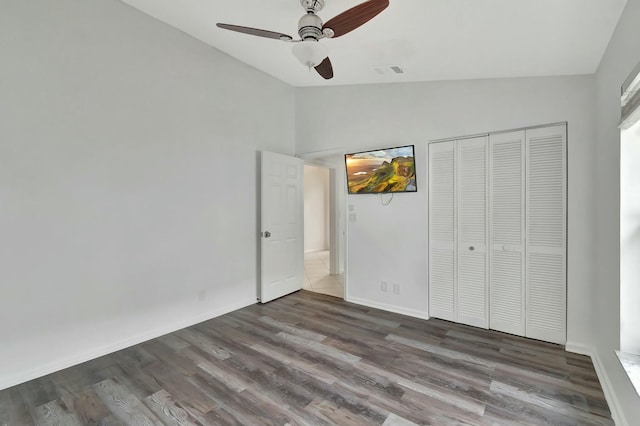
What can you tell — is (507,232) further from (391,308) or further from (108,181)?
(108,181)

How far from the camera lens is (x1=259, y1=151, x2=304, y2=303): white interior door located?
411 cm

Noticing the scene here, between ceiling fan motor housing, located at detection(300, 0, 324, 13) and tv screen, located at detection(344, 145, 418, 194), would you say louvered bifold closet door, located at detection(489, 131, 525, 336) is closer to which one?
tv screen, located at detection(344, 145, 418, 194)

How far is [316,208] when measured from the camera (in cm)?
890

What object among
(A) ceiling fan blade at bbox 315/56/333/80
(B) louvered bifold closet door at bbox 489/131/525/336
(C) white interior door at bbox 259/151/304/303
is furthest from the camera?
(C) white interior door at bbox 259/151/304/303

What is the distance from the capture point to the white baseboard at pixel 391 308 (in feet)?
11.7

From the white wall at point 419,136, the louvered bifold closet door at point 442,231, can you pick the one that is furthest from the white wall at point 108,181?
the louvered bifold closet door at point 442,231

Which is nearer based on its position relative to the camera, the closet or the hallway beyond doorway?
the closet

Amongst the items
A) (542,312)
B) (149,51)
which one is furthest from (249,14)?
(542,312)

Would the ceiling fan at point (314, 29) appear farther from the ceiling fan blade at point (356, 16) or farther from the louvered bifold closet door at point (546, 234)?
the louvered bifold closet door at point (546, 234)

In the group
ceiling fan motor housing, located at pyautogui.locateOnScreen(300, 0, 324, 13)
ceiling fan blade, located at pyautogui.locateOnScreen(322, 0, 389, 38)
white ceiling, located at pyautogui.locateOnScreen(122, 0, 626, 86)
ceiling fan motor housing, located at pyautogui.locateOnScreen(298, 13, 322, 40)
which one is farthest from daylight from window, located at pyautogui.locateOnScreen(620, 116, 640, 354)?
ceiling fan motor housing, located at pyautogui.locateOnScreen(300, 0, 324, 13)

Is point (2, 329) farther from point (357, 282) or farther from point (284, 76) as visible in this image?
point (284, 76)

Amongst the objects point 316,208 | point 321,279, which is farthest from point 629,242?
→ point 316,208

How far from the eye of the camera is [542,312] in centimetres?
287

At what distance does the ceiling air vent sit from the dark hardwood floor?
2815 millimetres
